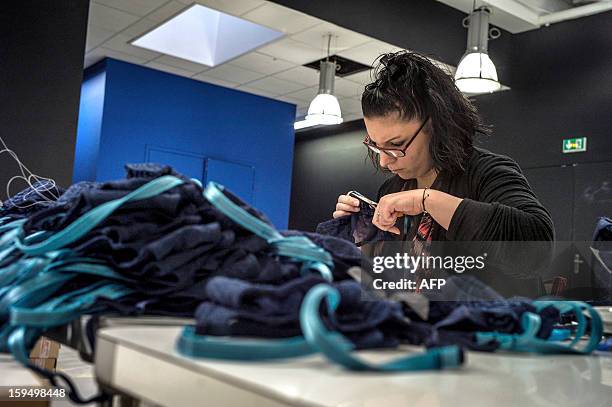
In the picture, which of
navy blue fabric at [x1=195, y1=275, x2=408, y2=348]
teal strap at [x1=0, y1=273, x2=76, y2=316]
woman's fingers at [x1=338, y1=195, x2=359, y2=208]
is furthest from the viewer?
woman's fingers at [x1=338, y1=195, x2=359, y2=208]

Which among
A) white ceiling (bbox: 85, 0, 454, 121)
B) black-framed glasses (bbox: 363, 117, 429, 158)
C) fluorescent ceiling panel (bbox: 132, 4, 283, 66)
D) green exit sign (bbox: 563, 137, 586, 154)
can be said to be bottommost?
black-framed glasses (bbox: 363, 117, 429, 158)

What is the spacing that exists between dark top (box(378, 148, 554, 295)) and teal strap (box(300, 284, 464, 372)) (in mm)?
→ 711

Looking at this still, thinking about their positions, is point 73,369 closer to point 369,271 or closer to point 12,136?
point 369,271

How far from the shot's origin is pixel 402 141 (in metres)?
1.55

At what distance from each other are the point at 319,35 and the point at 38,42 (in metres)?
2.23

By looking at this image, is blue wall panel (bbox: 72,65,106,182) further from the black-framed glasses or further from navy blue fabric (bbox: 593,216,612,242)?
navy blue fabric (bbox: 593,216,612,242)

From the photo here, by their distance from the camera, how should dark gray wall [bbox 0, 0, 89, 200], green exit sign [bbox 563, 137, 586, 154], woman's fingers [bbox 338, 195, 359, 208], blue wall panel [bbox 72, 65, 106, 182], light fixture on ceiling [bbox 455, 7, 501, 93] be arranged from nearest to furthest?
woman's fingers [bbox 338, 195, 359, 208]
dark gray wall [bbox 0, 0, 89, 200]
light fixture on ceiling [bbox 455, 7, 501, 93]
green exit sign [bbox 563, 137, 586, 154]
blue wall panel [bbox 72, 65, 106, 182]

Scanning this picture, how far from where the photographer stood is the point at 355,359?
387 mm

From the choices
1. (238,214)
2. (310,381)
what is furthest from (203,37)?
(310,381)

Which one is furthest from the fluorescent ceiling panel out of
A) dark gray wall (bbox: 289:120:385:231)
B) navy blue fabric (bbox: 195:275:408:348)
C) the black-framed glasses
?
navy blue fabric (bbox: 195:275:408:348)

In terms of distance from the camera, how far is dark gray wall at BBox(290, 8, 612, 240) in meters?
5.15

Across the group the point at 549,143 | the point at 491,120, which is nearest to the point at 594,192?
the point at 549,143

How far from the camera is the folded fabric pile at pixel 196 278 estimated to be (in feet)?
1.63

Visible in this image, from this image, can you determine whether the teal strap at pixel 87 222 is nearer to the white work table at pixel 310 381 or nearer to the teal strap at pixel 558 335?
the white work table at pixel 310 381
